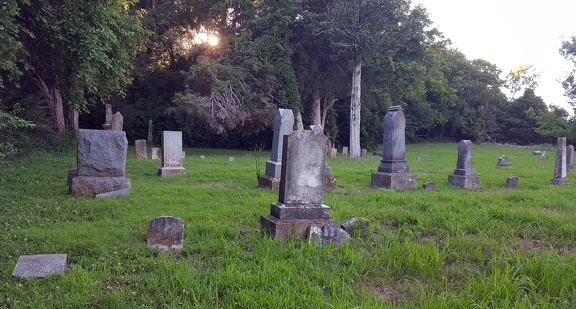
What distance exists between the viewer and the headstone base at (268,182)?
9547 mm

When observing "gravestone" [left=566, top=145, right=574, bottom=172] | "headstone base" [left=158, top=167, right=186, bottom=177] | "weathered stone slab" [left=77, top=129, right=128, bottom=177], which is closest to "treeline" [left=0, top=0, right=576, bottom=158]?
"headstone base" [left=158, top=167, right=186, bottom=177]

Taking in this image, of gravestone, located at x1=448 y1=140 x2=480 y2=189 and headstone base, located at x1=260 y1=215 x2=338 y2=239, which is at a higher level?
gravestone, located at x1=448 y1=140 x2=480 y2=189

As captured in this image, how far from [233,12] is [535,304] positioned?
25135 millimetres

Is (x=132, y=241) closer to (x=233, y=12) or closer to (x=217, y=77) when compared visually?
(x=217, y=77)

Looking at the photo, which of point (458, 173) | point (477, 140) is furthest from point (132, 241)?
point (477, 140)

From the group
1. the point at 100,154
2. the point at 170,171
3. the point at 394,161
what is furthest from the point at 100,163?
the point at 394,161

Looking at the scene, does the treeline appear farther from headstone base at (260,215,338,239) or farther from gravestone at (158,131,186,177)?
headstone base at (260,215,338,239)

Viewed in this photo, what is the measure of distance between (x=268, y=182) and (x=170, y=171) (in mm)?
3690

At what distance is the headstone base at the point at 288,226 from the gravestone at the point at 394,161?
5.60 meters

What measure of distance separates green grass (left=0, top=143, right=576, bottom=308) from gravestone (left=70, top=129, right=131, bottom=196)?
0.67 metres

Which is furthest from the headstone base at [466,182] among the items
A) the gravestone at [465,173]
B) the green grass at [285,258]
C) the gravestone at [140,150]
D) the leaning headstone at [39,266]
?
the gravestone at [140,150]

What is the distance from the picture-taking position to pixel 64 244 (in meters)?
4.67

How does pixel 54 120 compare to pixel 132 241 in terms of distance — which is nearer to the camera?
pixel 132 241

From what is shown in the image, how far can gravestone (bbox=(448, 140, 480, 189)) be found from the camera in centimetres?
1098
